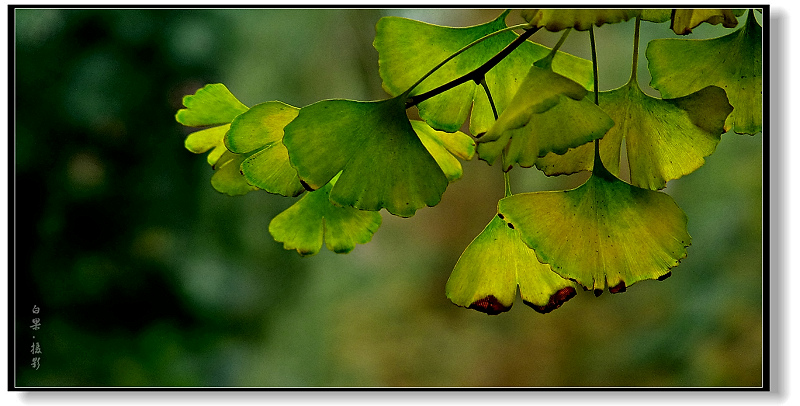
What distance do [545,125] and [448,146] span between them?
13 cm

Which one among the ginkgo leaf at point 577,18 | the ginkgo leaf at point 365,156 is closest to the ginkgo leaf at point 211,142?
the ginkgo leaf at point 365,156

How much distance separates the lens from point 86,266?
3.22ft

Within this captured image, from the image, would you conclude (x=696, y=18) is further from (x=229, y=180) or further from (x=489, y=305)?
(x=229, y=180)

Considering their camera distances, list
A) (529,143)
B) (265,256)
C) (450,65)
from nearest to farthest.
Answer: (529,143) < (450,65) < (265,256)

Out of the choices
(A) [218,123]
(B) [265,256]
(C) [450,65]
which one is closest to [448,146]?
(C) [450,65]

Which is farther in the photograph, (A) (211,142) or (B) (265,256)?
(B) (265,256)

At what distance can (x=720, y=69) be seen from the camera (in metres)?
0.41

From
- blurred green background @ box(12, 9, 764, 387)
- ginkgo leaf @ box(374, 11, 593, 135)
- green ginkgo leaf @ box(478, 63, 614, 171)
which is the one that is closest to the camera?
green ginkgo leaf @ box(478, 63, 614, 171)

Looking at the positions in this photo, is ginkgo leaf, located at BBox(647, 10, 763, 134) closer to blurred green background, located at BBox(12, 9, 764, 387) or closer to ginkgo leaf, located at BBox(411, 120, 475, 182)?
ginkgo leaf, located at BBox(411, 120, 475, 182)

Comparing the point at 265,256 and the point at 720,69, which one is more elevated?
the point at 720,69

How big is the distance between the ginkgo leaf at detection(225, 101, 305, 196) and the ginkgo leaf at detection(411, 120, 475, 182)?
0.10 meters

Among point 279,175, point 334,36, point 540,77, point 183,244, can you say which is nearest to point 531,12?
point 540,77

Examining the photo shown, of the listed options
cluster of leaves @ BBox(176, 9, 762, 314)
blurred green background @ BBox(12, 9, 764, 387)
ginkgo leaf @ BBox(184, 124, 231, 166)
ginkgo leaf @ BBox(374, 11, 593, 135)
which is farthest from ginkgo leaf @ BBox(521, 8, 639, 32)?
blurred green background @ BBox(12, 9, 764, 387)

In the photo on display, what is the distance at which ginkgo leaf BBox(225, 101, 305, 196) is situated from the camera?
336mm
